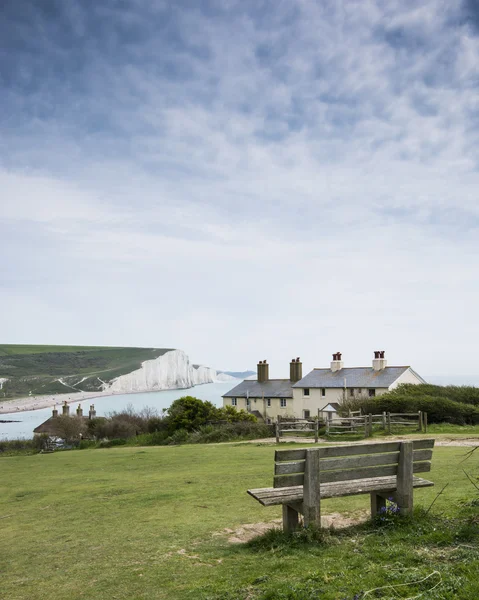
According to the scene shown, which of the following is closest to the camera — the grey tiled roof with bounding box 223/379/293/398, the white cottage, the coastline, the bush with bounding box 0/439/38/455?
the bush with bounding box 0/439/38/455

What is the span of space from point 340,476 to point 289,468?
2.58 ft

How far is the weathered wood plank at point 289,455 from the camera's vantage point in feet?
22.7

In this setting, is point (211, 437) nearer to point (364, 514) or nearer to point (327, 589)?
point (364, 514)

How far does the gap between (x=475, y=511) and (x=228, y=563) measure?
12.2 feet

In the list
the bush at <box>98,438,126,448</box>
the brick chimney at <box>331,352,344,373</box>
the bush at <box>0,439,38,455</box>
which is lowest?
the bush at <box>0,439,38,455</box>

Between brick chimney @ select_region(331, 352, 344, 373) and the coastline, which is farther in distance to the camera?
the coastline

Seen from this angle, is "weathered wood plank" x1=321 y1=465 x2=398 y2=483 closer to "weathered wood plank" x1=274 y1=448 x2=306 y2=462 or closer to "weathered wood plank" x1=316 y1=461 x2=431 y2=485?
"weathered wood plank" x1=316 y1=461 x2=431 y2=485

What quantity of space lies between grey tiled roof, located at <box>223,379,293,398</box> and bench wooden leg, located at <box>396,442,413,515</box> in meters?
47.3

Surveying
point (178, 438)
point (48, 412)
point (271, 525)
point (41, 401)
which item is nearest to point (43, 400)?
point (41, 401)

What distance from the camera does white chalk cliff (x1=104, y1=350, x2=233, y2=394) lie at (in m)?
164

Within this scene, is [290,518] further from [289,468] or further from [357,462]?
[357,462]

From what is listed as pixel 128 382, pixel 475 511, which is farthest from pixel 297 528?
pixel 128 382

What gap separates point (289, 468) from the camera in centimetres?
694

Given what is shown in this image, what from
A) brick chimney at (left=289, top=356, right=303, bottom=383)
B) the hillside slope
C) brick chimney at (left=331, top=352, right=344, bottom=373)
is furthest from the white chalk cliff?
brick chimney at (left=331, top=352, right=344, bottom=373)
